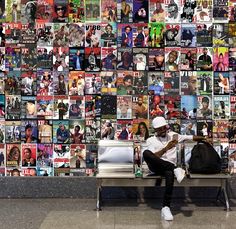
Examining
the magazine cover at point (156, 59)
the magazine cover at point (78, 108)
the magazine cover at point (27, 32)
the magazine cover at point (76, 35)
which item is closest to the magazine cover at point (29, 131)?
the magazine cover at point (78, 108)

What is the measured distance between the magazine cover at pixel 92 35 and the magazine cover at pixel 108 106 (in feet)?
2.70

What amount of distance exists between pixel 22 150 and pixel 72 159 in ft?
2.59

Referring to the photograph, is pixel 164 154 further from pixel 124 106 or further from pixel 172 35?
pixel 172 35

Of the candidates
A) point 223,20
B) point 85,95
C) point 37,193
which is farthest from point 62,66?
point 223,20

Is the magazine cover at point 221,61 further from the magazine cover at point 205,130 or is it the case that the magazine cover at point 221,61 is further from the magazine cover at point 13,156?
the magazine cover at point 13,156

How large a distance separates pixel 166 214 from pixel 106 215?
0.84m

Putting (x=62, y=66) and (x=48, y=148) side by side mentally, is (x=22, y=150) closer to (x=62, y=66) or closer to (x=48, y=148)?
(x=48, y=148)

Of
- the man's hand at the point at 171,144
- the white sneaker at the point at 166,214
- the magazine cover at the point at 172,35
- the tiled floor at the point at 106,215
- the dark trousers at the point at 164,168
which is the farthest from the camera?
the magazine cover at the point at 172,35

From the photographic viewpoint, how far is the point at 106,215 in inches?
301

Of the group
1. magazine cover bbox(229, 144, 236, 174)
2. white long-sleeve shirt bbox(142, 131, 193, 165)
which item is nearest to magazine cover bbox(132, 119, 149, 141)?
white long-sleeve shirt bbox(142, 131, 193, 165)

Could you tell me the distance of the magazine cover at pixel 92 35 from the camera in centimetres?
871

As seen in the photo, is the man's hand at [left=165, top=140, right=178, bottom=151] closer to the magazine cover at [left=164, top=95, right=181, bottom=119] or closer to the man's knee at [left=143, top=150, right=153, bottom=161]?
the man's knee at [left=143, top=150, right=153, bottom=161]

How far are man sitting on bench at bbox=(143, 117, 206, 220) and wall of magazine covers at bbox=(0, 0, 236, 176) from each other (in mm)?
694

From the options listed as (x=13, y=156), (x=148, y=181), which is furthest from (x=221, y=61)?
(x=13, y=156)
